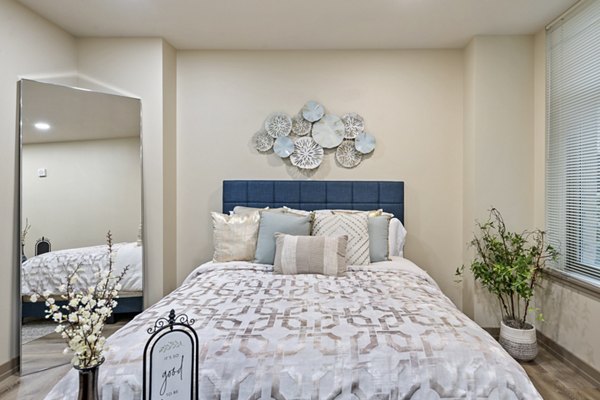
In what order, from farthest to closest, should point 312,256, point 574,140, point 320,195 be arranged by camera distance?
1. point 320,195
2. point 574,140
3. point 312,256

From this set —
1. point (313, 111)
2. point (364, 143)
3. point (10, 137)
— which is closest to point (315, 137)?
point (313, 111)

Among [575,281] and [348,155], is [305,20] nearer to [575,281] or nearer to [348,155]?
[348,155]

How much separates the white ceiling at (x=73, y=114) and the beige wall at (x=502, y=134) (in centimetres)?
305

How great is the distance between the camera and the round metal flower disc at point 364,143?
3.56 meters

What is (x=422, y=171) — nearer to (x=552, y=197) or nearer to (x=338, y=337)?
(x=552, y=197)

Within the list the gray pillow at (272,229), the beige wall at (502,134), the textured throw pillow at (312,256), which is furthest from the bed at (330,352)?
the beige wall at (502,134)

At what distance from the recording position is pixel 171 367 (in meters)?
1.15

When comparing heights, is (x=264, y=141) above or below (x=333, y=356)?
above

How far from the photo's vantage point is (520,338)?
283 cm

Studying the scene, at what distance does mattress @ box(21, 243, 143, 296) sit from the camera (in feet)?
9.02

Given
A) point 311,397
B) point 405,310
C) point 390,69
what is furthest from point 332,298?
point 390,69

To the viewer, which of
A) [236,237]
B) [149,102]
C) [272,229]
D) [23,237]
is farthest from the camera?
[149,102]

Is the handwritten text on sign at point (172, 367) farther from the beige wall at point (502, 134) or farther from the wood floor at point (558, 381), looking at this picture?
the beige wall at point (502, 134)

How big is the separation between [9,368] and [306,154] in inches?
111
